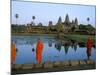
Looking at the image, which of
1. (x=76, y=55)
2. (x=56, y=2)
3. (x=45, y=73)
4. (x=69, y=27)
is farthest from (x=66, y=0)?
A: (x=45, y=73)

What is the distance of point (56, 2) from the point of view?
294cm

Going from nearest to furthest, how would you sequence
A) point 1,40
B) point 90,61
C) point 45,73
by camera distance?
point 1,40, point 45,73, point 90,61

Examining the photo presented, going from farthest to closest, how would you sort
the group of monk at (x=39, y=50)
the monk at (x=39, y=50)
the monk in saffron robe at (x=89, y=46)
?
the monk in saffron robe at (x=89, y=46)
the monk at (x=39, y=50)
the group of monk at (x=39, y=50)

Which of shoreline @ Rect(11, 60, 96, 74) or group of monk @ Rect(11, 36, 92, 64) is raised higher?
group of monk @ Rect(11, 36, 92, 64)

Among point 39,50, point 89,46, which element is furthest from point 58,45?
point 89,46

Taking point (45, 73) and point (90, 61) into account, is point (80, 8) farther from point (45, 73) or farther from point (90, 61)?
point (45, 73)

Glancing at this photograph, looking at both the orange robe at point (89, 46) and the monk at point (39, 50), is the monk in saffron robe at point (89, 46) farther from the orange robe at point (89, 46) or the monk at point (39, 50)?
the monk at point (39, 50)

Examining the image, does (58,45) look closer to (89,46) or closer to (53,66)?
(53,66)

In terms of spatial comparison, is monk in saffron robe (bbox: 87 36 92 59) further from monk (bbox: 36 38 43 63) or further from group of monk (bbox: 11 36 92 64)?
monk (bbox: 36 38 43 63)

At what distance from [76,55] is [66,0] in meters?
0.77

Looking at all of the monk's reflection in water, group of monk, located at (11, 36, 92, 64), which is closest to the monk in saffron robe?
group of monk, located at (11, 36, 92, 64)

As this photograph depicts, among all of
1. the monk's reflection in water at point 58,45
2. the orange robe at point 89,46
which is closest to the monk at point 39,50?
the monk's reflection in water at point 58,45

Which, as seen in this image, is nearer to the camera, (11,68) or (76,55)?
(11,68)

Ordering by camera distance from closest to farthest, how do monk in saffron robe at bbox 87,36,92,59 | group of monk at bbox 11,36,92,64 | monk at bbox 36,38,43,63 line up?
1. group of monk at bbox 11,36,92,64
2. monk at bbox 36,38,43,63
3. monk in saffron robe at bbox 87,36,92,59
